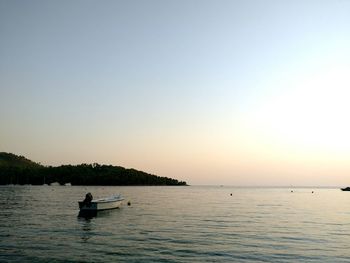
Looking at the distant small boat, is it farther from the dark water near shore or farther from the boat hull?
the dark water near shore

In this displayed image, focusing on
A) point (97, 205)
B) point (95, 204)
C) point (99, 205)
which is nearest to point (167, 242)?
point (95, 204)

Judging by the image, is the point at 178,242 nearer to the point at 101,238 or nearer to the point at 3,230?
the point at 101,238

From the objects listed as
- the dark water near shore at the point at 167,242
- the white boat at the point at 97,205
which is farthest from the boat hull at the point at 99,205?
the dark water near shore at the point at 167,242

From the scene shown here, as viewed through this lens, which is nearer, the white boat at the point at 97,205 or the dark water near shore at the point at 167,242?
the dark water near shore at the point at 167,242

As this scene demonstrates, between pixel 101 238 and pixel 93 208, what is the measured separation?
70.5ft

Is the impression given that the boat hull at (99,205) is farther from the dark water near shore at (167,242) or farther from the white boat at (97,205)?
the dark water near shore at (167,242)

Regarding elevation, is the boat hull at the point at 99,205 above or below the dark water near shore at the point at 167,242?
above

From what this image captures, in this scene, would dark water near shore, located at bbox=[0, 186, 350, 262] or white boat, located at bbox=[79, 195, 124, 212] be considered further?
white boat, located at bbox=[79, 195, 124, 212]

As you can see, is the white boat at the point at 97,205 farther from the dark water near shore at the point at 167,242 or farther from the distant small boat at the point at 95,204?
the dark water near shore at the point at 167,242

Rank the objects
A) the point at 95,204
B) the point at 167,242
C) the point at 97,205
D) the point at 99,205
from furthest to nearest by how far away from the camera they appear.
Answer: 1. the point at 99,205
2. the point at 97,205
3. the point at 95,204
4. the point at 167,242

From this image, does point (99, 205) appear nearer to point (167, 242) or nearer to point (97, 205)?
point (97, 205)

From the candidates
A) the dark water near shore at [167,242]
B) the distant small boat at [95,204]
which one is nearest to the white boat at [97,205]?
the distant small boat at [95,204]

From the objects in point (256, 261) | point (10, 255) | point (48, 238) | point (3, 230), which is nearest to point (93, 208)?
point (3, 230)

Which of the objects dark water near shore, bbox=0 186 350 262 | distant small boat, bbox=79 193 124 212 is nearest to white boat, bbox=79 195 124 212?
distant small boat, bbox=79 193 124 212
